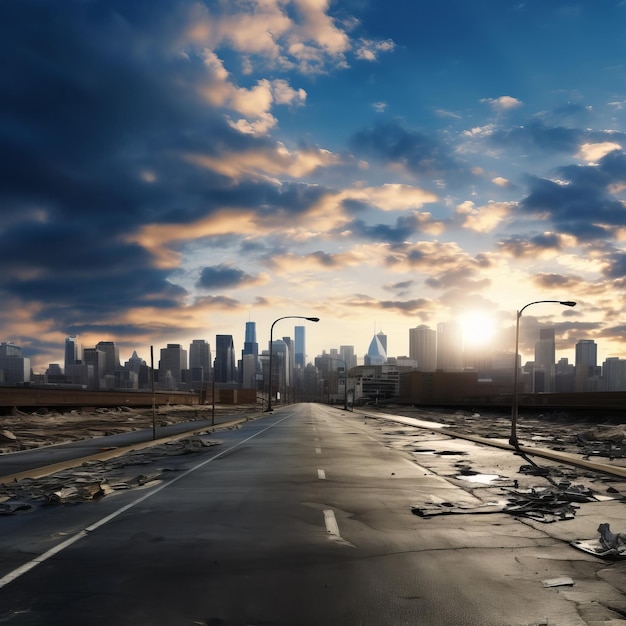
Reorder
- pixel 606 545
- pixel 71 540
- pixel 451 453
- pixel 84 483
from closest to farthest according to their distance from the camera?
pixel 606 545 → pixel 71 540 → pixel 84 483 → pixel 451 453

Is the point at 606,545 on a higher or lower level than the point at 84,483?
higher

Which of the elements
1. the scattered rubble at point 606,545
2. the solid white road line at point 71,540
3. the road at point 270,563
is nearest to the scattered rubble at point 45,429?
the solid white road line at point 71,540

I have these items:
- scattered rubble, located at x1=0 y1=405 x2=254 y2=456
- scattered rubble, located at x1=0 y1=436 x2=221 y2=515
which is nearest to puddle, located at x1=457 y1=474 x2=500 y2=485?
scattered rubble, located at x1=0 y1=436 x2=221 y2=515

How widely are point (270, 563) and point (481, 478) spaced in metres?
11.0

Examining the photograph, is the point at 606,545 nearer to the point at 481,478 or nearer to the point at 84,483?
the point at 481,478

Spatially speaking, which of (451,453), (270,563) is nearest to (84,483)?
(270,563)

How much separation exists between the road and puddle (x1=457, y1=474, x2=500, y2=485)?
2.78 metres

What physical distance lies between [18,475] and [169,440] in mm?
14605

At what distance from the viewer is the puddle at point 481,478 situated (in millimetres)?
16969

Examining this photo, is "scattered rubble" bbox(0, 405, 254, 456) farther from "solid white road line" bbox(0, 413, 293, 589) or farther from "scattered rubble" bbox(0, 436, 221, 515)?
"solid white road line" bbox(0, 413, 293, 589)

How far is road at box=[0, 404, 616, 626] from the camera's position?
618 cm

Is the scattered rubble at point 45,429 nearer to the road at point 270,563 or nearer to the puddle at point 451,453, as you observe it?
the road at point 270,563

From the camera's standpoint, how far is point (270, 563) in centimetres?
807

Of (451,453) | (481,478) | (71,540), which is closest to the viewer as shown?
(71,540)
